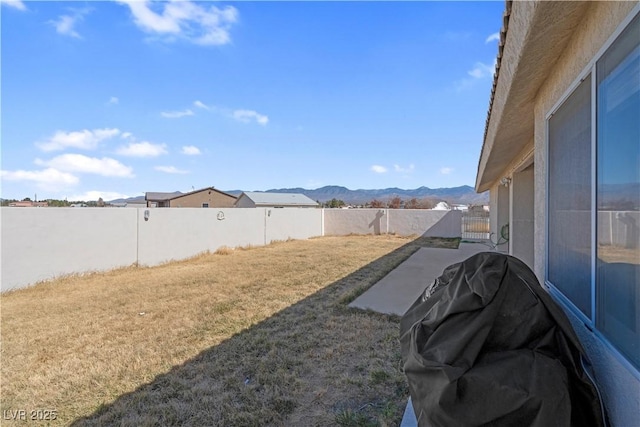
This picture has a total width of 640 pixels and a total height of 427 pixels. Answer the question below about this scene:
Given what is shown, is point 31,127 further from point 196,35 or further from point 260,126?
point 260,126

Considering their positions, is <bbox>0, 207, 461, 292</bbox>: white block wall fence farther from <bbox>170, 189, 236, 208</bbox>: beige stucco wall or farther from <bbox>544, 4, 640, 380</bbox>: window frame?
<bbox>170, 189, 236, 208</bbox>: beige stucco wall

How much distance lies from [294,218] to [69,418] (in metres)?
14.9

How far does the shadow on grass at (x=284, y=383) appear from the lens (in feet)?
8.96

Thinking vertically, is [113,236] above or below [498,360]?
below

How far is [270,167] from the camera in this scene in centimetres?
3738

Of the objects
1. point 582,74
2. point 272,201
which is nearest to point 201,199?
point 272,201

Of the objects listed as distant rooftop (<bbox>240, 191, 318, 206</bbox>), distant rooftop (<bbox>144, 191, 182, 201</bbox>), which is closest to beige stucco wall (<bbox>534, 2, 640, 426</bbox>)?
distant rooftop (<bbox>240, 191, 318, 206</bbox>)

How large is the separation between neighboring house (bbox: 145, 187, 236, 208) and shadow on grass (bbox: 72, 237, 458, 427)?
143 ft

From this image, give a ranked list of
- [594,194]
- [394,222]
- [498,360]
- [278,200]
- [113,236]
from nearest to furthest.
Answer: [498,360], [594,194], [113,236], [394,222], [278,200]

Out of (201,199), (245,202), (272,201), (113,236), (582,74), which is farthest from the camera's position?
(272,201)

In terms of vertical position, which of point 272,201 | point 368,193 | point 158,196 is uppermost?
point 368,193

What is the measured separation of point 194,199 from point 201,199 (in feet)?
3.22

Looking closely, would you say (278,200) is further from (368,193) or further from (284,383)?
(368,193)

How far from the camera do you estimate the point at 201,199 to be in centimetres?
4775
